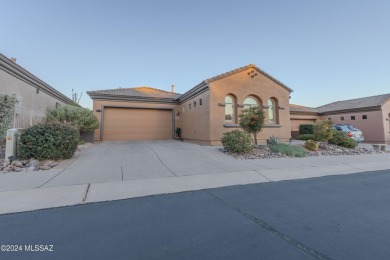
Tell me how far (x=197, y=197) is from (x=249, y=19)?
40.6 feet

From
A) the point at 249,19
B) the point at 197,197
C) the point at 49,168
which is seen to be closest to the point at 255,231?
the point at 197,197

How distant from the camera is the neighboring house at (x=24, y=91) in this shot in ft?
28.8

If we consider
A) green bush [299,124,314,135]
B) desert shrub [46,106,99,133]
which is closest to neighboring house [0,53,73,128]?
desert shrub [46,106,99,133]

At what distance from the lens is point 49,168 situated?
20.0 feet

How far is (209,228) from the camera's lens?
109 inches

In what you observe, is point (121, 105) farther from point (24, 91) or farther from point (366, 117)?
point (366, 117)

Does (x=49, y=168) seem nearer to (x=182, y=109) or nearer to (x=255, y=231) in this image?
(x=255, y=231)

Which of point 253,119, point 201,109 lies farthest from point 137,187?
point 201,109

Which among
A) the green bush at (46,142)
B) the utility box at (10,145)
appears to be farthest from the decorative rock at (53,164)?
the utility box at (10,145)

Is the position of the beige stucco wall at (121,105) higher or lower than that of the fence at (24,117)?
higher

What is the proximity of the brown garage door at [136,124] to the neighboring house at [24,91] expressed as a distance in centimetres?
405

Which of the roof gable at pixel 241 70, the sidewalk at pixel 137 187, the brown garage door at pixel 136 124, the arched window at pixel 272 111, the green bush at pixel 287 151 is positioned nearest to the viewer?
the sidewalk at pixel 137 187

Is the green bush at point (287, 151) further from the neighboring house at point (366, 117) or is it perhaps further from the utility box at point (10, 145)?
the utility box at point (10, 145)

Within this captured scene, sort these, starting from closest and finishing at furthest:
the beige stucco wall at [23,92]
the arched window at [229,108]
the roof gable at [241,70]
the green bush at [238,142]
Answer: the beige stucco wall at [23,92]
the green bush at [238,142]
the roof gable at [241,70]
the arched window at [229,108]
